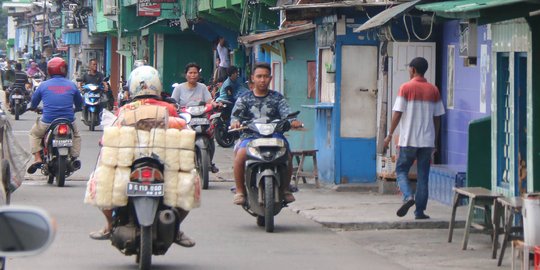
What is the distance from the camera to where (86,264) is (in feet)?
31.7

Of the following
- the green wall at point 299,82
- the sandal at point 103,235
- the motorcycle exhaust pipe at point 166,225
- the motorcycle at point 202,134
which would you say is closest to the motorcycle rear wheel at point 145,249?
the motorcycle exhaust pipe at point 166,225

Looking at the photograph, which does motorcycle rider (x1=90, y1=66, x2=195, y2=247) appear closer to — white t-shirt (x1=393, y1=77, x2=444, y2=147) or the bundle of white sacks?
the bundle of white sacks

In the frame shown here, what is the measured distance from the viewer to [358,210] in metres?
13.6

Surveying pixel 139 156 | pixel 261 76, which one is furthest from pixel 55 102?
pixel 139 156

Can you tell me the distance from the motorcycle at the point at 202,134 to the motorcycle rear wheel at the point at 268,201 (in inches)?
175

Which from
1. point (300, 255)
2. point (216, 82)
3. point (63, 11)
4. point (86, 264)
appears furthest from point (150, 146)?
point (63, 11)

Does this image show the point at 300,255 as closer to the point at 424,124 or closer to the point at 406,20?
the point at 424,124

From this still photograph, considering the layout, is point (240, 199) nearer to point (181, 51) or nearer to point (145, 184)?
point (145, 184)

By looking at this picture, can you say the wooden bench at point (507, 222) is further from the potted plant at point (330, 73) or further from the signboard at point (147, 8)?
the signboard at point (147, 8)

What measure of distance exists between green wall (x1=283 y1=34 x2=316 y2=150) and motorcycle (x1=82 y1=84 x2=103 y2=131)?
11.0 metres

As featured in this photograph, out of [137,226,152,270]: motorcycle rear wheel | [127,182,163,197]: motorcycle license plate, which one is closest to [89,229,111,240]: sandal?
[137,226,152,270]: motorcycle rear wheel

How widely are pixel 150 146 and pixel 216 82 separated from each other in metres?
18.9

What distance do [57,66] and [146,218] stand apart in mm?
7443

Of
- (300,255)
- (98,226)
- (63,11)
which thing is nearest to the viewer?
(300,255)
